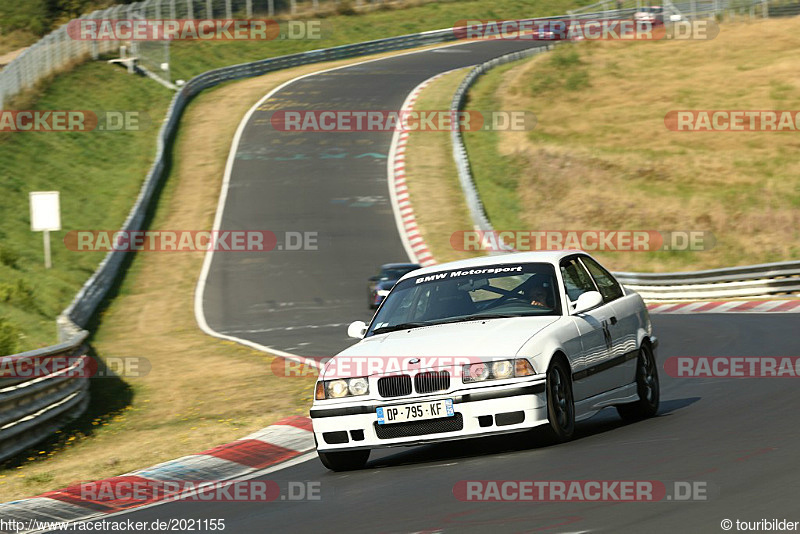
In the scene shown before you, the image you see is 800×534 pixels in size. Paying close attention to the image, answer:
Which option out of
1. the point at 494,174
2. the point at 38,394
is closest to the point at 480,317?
the point at 38,394

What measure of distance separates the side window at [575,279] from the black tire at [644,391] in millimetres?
836

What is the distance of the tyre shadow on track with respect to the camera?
9.59 meters

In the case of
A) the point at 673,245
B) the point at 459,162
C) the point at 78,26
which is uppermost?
the point at 78,26

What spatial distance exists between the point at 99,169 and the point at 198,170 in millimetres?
3169

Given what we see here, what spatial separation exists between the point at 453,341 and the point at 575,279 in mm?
1805

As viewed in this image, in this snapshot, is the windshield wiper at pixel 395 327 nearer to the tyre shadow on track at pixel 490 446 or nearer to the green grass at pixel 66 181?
the tyre shadow on track at pixel 490 446

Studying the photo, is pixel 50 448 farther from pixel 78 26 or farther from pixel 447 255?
pixel 78 26

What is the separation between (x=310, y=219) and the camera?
3541cm

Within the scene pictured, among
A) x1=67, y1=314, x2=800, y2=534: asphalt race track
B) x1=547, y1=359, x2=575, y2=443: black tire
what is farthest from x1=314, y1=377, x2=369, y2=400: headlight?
x1=547, y1=359, x2=575, y2=443: black tire

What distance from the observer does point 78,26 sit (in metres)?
53.2

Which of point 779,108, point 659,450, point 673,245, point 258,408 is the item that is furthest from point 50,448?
point 779,108

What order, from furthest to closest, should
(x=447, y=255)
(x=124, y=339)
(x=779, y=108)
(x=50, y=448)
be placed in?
(x=779, y=108), (x=447, y=255), (x=124, y=339), (x=50, y=448)

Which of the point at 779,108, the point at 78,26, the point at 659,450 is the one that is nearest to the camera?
the point at 659,450

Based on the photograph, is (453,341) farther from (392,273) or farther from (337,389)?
(392,273)
